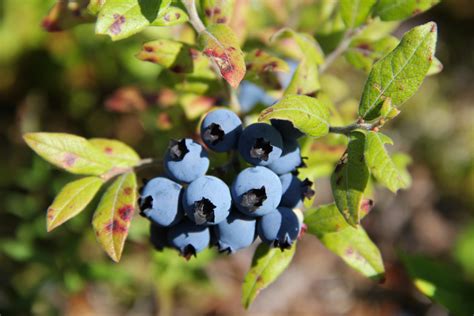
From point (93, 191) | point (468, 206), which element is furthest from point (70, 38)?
point (468, 206)

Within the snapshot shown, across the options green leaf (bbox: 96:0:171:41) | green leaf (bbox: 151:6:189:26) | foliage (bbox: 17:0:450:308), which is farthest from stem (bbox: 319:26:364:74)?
green leaf (bbox: 96:0:171:41)

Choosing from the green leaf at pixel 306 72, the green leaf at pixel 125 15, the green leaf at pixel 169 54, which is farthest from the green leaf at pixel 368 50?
the green leaf at pixel 125 15

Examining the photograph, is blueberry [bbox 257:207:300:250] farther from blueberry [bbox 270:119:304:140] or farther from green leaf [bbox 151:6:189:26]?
green leaf [bbox 151:6:189:26]

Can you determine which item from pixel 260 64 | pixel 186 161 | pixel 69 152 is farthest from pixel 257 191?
pixel 69 152

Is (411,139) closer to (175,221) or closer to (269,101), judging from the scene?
(269,101)

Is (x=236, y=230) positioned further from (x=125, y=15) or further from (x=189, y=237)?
(x=125, y=15)

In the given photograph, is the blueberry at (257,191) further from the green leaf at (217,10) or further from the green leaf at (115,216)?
the green leaf at (217,10)
